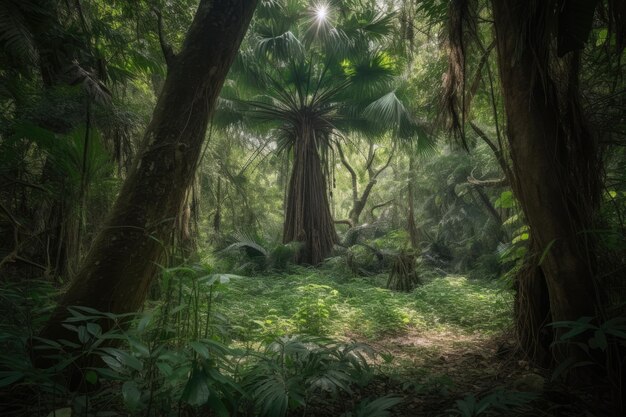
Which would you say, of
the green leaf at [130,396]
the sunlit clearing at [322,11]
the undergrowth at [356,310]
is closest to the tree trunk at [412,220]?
the undergrowth at [356,310]

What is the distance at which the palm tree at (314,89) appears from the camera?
24.6ft

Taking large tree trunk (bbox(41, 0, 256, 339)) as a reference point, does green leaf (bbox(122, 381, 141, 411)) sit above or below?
below

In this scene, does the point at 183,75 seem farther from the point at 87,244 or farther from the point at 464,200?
the point at 464,200

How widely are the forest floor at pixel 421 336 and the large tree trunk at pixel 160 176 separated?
2.78ft

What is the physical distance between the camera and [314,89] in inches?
353

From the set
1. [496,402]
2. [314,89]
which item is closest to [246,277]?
[496,402]

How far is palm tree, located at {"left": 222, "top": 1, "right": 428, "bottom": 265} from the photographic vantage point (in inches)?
295

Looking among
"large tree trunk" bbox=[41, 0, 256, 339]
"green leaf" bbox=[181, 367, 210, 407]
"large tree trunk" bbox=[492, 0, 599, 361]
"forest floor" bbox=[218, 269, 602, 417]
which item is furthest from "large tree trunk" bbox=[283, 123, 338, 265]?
"green leaf" bbox=[181, 367, 210, 407]

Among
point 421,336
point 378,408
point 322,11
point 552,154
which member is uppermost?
point 322,11

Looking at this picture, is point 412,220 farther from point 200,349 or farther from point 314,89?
point 200,349

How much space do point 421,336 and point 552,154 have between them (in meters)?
2.47

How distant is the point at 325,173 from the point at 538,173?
756cm

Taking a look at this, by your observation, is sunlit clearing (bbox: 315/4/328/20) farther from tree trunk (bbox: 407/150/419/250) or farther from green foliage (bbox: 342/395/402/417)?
green foliage (bbox: 342/395/402/417)

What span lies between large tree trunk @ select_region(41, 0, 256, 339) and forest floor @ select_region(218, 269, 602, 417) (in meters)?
0.85
